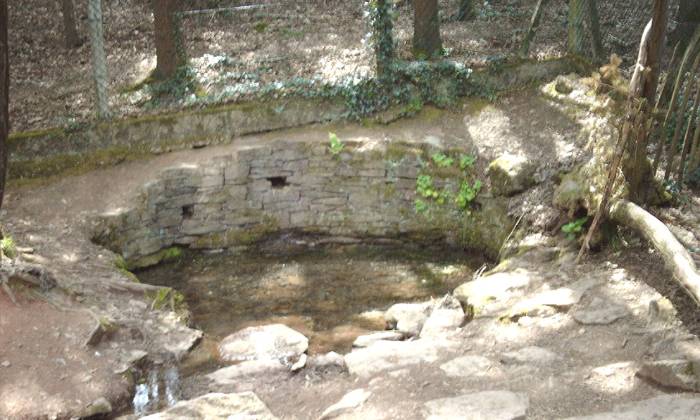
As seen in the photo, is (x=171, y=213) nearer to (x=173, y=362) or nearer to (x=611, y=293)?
(x=173, y=362)

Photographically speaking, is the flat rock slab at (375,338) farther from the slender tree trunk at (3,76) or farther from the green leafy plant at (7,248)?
the slender tree trunk at (3,76)

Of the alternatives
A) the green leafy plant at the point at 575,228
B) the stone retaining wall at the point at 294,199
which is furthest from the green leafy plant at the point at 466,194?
the green leafy plant at the point at 575,228

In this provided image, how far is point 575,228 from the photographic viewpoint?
7.34m

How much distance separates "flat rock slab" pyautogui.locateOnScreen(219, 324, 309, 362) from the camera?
6.62 metres

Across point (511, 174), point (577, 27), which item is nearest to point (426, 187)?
point (511, 174)

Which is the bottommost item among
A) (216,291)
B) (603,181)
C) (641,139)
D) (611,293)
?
(216,291)

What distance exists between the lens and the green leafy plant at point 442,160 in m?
9.50

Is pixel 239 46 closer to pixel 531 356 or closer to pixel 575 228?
pixel 575 228

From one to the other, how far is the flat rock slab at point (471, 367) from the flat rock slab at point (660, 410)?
3.60 ft

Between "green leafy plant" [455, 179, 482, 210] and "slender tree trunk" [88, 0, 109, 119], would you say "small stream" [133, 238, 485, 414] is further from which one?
"slender tree trunk" [88, 0, 109, 119]

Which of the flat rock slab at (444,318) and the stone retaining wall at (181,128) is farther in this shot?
the stone retaining wall at (181,128)

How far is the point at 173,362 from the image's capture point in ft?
20.9

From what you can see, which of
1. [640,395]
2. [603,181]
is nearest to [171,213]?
[603,181]

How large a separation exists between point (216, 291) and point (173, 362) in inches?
86.0
